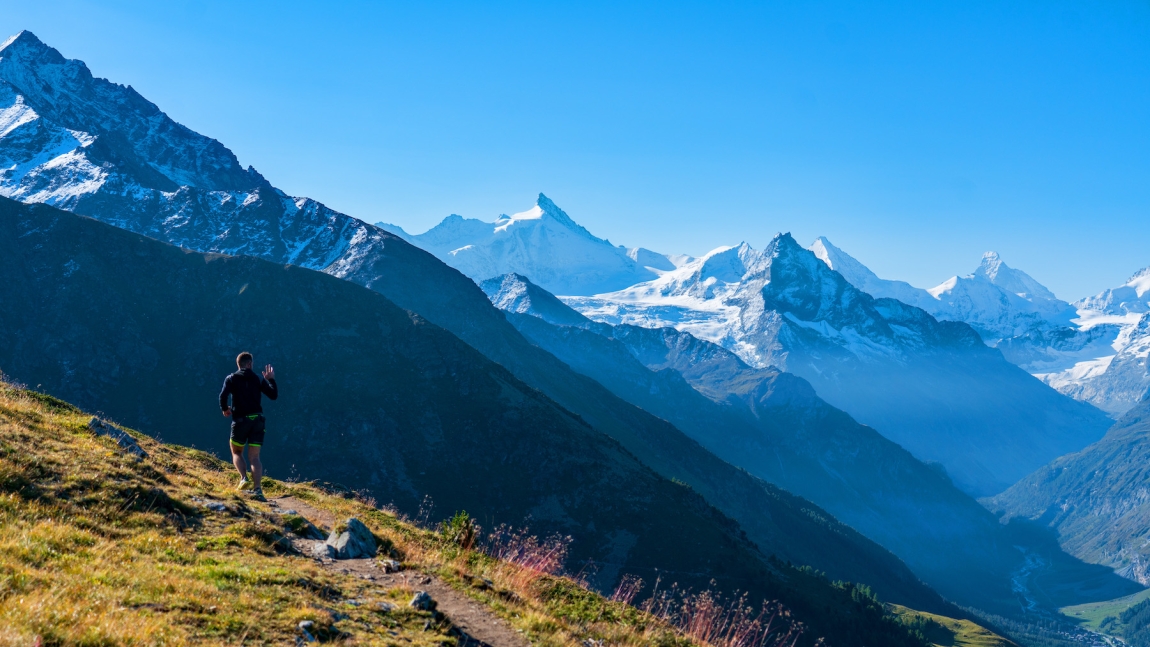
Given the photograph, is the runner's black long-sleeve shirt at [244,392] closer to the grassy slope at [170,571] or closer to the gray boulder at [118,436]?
the grassy slope at [170,571]

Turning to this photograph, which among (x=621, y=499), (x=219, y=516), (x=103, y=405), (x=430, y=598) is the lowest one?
(x=103, y=405)

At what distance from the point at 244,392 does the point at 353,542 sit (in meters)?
6.97

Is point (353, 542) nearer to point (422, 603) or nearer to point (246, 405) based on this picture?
point (422, 603)

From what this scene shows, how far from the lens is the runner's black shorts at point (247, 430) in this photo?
76.1ft

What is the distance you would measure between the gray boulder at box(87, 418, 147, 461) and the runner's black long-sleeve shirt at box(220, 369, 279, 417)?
10.7 feet

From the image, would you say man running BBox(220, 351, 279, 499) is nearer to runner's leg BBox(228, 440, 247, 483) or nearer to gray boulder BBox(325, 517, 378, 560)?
runner's leg BBox(228, 440, 247, 483)

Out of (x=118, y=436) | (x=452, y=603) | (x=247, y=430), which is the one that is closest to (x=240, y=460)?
(x=247, y=430)

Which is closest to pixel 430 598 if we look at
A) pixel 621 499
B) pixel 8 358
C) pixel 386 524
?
pixel 386 524

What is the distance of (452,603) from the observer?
1675 cm

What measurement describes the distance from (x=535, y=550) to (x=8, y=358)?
754 feet

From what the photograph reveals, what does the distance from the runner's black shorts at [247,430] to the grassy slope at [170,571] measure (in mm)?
1662

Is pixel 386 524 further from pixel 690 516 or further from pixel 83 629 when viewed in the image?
pixel 690 516

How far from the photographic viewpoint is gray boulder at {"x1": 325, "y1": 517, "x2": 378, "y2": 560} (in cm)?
1919

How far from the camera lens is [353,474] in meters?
190
